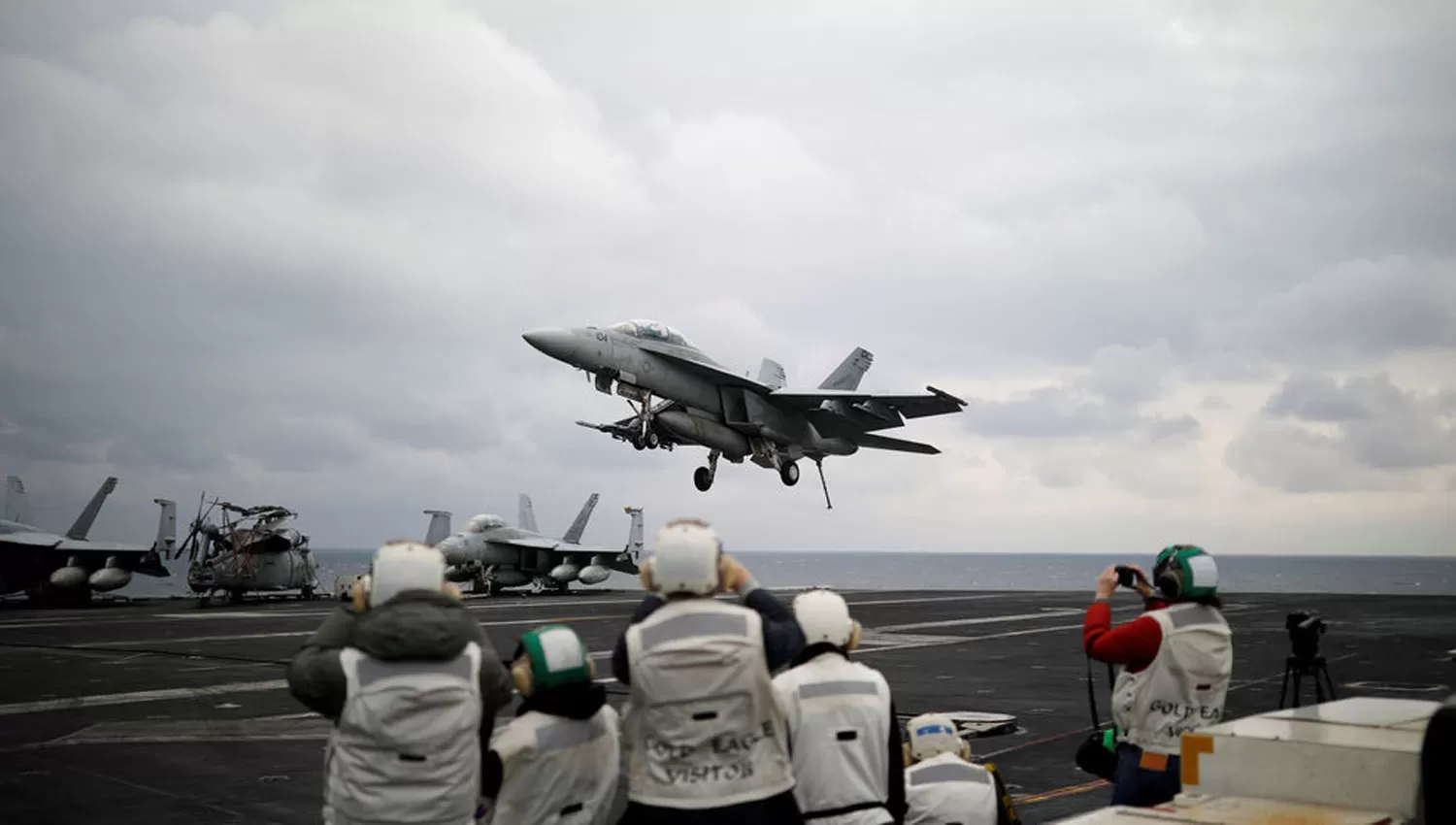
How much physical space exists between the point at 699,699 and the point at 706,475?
36403mm

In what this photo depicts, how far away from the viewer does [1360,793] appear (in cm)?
474

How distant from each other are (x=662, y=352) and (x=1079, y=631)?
16.1 meters

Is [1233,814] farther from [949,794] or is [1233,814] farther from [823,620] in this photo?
[823,620]

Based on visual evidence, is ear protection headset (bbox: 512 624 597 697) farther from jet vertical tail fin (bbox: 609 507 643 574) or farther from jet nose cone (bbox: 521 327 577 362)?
jet vertical tail fin (bbox: 609 507 643 574)

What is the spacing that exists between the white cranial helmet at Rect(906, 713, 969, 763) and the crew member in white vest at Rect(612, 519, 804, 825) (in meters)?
1.70

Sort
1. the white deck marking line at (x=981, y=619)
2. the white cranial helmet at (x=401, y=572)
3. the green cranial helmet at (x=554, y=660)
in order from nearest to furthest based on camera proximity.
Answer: the white cranial helmet at (x=401, y=572), the green cranial helmet at (x=554, y=660), the white deck marking line at (x=981, y=619)

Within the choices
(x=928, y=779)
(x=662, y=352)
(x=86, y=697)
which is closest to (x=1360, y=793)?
(x=928, y=779)

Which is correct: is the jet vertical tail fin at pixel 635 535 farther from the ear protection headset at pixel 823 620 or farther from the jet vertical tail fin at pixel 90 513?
the ear protection headset at pixel 823 620

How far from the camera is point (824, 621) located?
210 inches

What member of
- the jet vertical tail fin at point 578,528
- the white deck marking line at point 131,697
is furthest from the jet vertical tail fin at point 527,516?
the white deck marking line at point 131,697

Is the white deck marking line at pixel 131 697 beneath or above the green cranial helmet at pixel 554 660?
beneath

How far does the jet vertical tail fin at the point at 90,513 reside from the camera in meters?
54.7

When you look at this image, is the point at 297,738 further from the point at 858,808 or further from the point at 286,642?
the point at 286,642

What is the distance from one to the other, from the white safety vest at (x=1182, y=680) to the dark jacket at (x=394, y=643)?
384 cm
